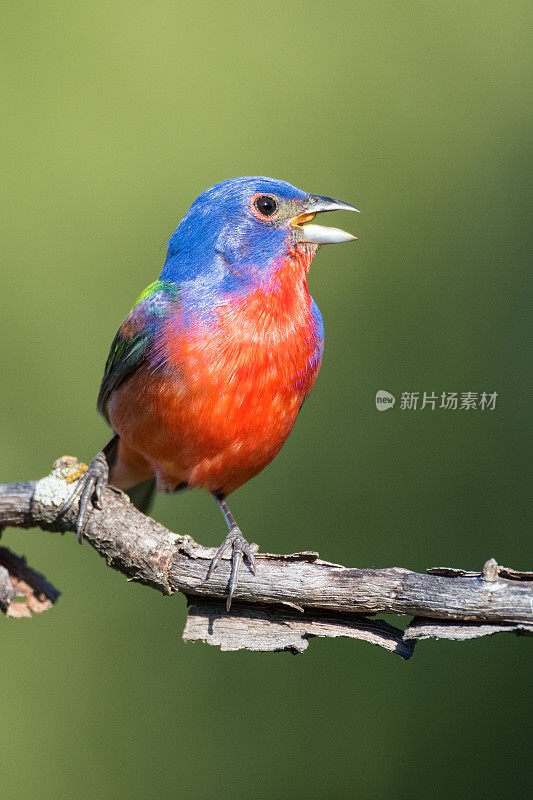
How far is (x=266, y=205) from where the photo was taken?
13.3 ft

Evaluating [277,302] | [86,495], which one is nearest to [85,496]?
[86,495]

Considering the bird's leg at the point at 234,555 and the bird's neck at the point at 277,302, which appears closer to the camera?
the bird's leg at the point at 234,555

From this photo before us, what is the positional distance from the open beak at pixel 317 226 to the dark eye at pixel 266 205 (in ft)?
0.34

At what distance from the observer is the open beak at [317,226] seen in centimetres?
398

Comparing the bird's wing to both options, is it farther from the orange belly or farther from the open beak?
the open beak

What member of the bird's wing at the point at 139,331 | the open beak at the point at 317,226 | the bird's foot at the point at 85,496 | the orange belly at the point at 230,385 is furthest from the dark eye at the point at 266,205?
the bird's foot at the point at 85,496

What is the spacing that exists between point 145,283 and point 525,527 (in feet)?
10.8

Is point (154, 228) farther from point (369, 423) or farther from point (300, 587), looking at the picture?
point (300, 587)

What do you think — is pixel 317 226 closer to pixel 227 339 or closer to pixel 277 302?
pixel 277 302

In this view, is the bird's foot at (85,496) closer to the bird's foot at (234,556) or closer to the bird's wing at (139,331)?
the bird's wing at (139,331)

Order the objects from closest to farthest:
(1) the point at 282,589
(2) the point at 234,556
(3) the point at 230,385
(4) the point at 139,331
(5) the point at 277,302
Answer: (1) the point at 282,589 → (2) the point at 234,556 → (3) the point at 230,385 → (5) the point at 277,302 → (4) the point at 139,331

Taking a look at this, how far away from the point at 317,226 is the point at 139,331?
0.95 m

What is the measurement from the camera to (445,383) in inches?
260

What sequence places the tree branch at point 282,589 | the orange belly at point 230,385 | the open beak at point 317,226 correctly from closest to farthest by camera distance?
the tree branch at point 282,589 < the orange belly at point 230,385 < the open beak at point 317,226
